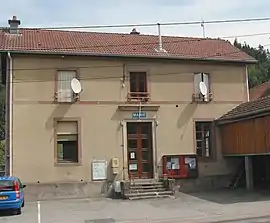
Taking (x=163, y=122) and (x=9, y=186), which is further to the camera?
(x=163, y=122)

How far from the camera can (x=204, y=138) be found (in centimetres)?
2598

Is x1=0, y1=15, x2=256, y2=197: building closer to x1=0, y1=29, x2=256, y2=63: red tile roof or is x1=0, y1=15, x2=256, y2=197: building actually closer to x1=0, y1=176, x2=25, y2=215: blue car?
x1=0, y1=29, x2=256, y2=63: red tile roof

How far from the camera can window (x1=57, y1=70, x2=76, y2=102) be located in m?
23.6

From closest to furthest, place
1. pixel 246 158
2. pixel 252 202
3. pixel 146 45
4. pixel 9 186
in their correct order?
1. pixel 9 186
2. pixel 252 202
3. pixel 246 158
4. pixel 146 45

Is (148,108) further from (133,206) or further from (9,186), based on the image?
(9,186)

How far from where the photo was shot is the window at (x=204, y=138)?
25.8 m

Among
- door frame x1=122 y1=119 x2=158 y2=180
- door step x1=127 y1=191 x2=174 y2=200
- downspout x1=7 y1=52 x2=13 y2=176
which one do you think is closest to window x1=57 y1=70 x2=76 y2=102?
downspout x1=7 y1=52 x2=13 y2=176

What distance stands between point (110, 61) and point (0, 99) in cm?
4588

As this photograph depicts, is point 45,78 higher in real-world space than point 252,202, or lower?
higher

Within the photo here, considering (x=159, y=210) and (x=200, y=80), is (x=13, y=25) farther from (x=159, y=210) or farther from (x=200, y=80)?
(x=159, y=210)

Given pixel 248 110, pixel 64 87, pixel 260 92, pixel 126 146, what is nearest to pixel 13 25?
pixel 64 87

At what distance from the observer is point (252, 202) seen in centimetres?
1923

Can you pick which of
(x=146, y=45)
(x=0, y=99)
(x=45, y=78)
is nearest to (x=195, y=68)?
(x=146, y=45)

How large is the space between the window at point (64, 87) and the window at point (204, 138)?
726 centimetres
